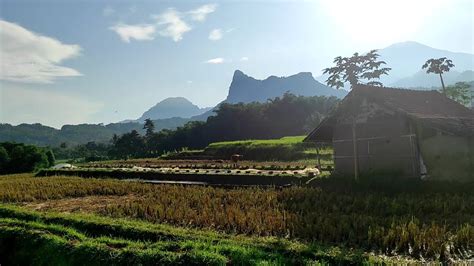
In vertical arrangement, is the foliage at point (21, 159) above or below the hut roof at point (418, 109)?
below

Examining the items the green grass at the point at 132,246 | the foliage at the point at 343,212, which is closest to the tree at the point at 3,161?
the foliage at the point at 343,212

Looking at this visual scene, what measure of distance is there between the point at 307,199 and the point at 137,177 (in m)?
16.3

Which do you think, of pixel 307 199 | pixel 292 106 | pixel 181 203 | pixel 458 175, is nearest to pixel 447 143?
pixel 458 175

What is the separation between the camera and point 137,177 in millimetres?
27234

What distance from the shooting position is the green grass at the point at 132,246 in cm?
779

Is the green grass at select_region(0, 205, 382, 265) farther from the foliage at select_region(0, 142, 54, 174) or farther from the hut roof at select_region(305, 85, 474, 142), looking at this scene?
the foliage at select_region(0, 142, 54, 174)

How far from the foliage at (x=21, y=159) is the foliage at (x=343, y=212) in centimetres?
2846

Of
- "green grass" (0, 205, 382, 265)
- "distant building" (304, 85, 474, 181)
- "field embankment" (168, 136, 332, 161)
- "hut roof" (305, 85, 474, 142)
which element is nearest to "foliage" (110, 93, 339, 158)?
"field embankment" (168, 136, 332, 161)

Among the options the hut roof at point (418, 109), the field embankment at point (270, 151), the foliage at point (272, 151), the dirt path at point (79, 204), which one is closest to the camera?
the dirt path at point (79, 204)

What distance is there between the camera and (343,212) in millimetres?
11789

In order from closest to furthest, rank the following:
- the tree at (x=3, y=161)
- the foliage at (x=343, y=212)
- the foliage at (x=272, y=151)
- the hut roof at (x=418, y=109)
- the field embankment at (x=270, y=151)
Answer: the foliage at (x=343, y=212), the hut roof at (x=418, y=109), the field embankment at (x=270, y=151), the foliage at (x=272, y=151), the tree at (x=3, y=161)

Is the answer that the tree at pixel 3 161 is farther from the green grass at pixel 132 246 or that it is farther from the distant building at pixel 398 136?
the distant building at pixel 398 136

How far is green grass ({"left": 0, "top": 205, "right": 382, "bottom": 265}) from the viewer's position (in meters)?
7.79

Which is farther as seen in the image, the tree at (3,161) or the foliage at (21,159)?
the foliage at (21,159)
